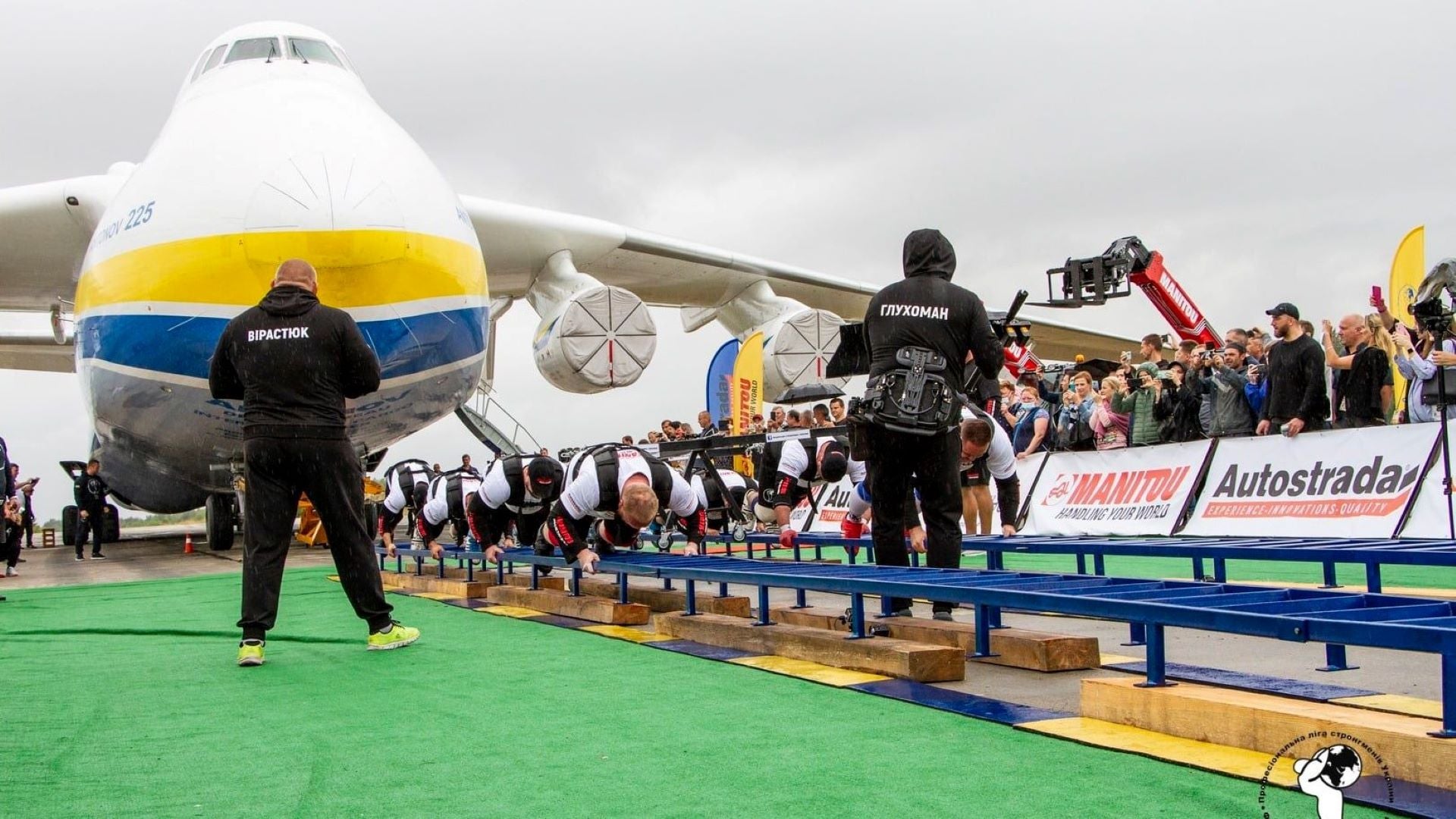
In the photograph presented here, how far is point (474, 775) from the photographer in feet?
11.0

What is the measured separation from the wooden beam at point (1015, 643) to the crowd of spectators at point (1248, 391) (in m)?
4.91

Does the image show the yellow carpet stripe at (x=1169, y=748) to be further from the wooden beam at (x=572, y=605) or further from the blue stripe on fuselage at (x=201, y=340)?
the blue stripe on fuselage at (x=201, y=340)

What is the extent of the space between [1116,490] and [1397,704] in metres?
9.40

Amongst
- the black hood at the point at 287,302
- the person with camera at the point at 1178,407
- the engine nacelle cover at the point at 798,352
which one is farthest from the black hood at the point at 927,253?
the engine nacelle cover at the point at 798,352

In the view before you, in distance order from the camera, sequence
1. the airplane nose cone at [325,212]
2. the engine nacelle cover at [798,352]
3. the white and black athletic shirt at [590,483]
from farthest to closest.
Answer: the engine nacelle cover at [798,352] < the airplane nose cone at [325,212] < the white and black athletic shirt at [590,483]

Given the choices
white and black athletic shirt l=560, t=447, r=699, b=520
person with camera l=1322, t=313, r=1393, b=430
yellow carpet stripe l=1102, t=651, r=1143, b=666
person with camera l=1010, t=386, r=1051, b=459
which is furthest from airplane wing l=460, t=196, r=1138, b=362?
yellow carpet stripe l=1102, t=651, r=1143, b=666

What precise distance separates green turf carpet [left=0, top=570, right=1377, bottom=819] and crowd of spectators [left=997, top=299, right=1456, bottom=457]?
645 centimetres

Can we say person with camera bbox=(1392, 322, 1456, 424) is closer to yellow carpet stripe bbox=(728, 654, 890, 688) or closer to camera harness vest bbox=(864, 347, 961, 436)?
camera harness vest bbox=(864, 347, 961, 436)

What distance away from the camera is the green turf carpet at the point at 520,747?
3033 mm

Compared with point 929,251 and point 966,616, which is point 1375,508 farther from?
point 929,251

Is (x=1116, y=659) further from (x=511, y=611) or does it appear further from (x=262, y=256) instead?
(x=262, y=256)

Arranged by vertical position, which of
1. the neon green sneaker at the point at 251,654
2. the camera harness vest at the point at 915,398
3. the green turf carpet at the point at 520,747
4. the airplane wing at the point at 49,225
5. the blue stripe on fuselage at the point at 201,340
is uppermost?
the airplane wing at the point at 49,225

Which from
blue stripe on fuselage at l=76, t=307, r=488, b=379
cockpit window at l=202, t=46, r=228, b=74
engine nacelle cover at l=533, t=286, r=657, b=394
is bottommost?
blue stripe on fuselage at l=76, t=307, r=488, b=379

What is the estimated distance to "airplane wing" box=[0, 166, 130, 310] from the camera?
13375 millimetres
